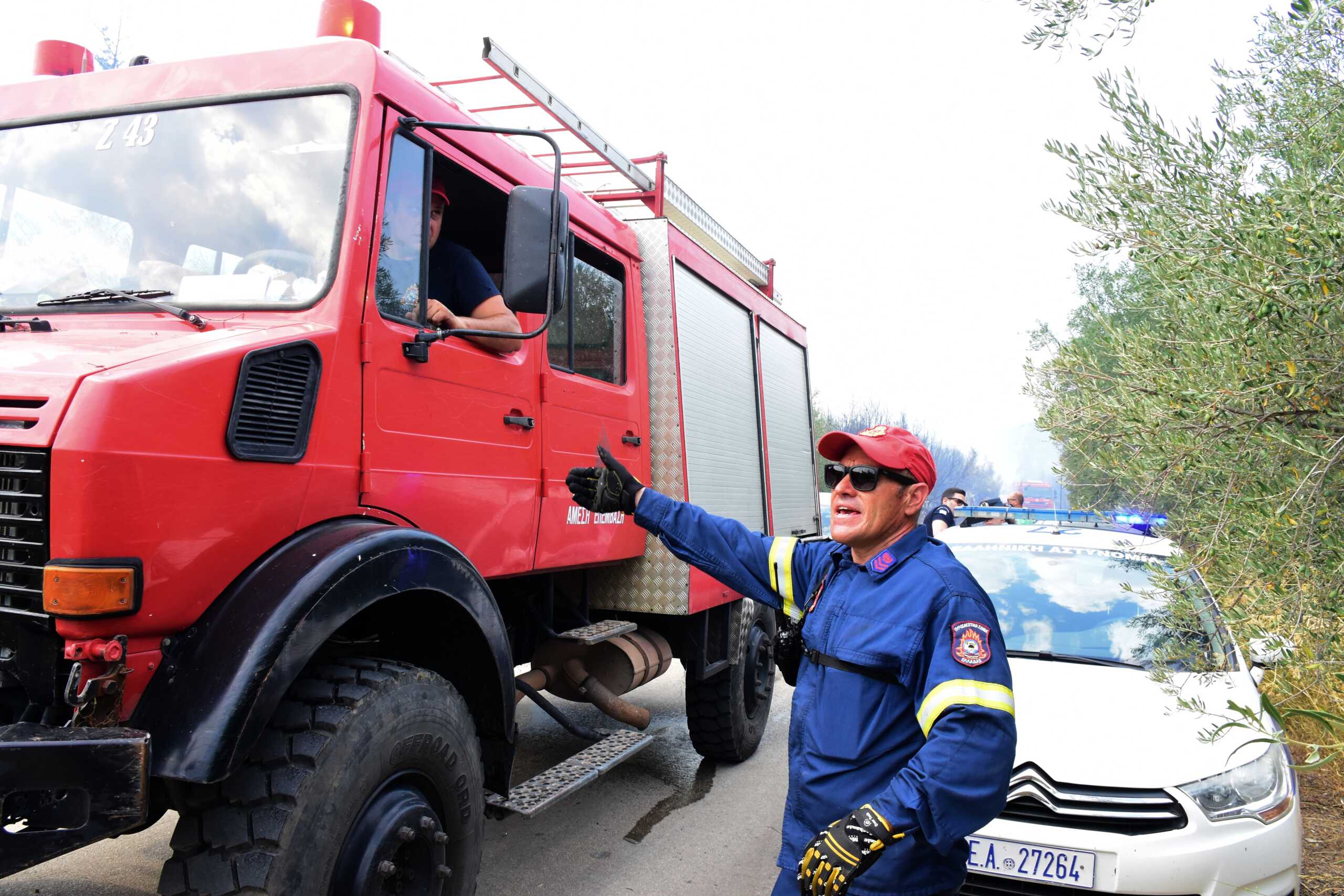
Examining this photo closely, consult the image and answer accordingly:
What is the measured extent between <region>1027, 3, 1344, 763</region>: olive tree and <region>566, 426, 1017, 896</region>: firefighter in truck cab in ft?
3.10

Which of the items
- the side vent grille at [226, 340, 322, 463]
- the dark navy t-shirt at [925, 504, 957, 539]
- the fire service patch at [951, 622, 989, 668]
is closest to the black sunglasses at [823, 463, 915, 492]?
the fire service patch at [951, 622, 989, 668]

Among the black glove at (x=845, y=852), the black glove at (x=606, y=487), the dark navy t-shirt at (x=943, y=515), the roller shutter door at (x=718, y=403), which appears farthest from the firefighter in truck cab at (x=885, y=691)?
the dark navy t-shirt at (x=943, y=515)

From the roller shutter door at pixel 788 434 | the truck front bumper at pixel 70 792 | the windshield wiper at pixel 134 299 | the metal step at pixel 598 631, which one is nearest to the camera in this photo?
the truck front bumper at pixel 70 792

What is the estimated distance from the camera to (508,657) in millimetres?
3082

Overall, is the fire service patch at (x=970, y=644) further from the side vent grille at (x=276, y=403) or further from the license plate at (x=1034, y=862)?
the side vent grille at (x=276, y=403)

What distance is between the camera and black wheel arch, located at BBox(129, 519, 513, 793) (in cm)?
209

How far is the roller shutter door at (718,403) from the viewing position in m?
4.95

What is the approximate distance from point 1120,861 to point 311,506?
2851mm

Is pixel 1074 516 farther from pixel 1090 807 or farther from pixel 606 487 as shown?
pixel 606 487

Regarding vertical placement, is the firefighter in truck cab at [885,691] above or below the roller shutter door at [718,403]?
below

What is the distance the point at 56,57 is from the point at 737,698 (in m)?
4.35

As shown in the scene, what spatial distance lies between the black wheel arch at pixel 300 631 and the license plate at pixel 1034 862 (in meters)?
1.74

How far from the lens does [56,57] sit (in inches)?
130

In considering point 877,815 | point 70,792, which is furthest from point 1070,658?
point 70,792
